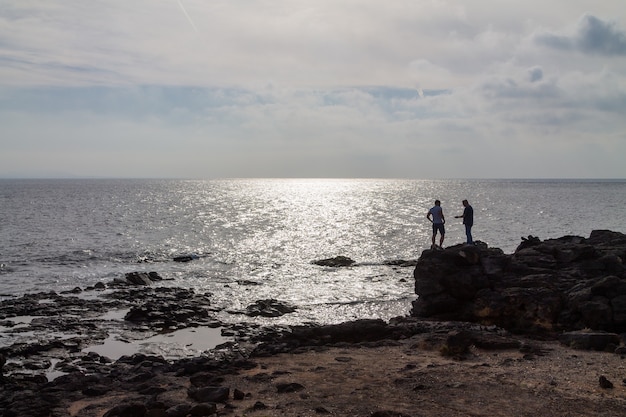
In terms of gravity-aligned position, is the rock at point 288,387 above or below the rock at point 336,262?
above

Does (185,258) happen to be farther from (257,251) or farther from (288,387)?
(288,387)

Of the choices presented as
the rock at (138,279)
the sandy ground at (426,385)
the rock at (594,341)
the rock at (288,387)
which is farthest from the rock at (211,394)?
the rock at (138,279)

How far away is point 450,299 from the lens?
92.4ft

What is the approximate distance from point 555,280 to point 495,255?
141 inches

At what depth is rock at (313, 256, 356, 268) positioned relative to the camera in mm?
51312

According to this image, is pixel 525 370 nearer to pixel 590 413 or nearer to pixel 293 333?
pixel 590 413

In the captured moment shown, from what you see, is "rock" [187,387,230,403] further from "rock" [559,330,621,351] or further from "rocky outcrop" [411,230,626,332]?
"rocky outcrop" [411,230,626,332]

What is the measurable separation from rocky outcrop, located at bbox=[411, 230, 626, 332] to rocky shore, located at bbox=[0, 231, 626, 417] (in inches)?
2.7

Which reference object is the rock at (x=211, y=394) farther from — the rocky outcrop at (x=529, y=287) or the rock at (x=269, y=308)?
the rock at (x=269, y=308)

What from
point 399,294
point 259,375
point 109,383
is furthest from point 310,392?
point 399,294

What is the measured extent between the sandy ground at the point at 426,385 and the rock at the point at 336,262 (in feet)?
96.9

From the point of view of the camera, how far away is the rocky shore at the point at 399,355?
51.5 feet

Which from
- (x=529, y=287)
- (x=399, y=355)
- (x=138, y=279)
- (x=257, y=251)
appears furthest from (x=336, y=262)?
(x=399, y=355)

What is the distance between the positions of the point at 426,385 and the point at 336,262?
34.9m
